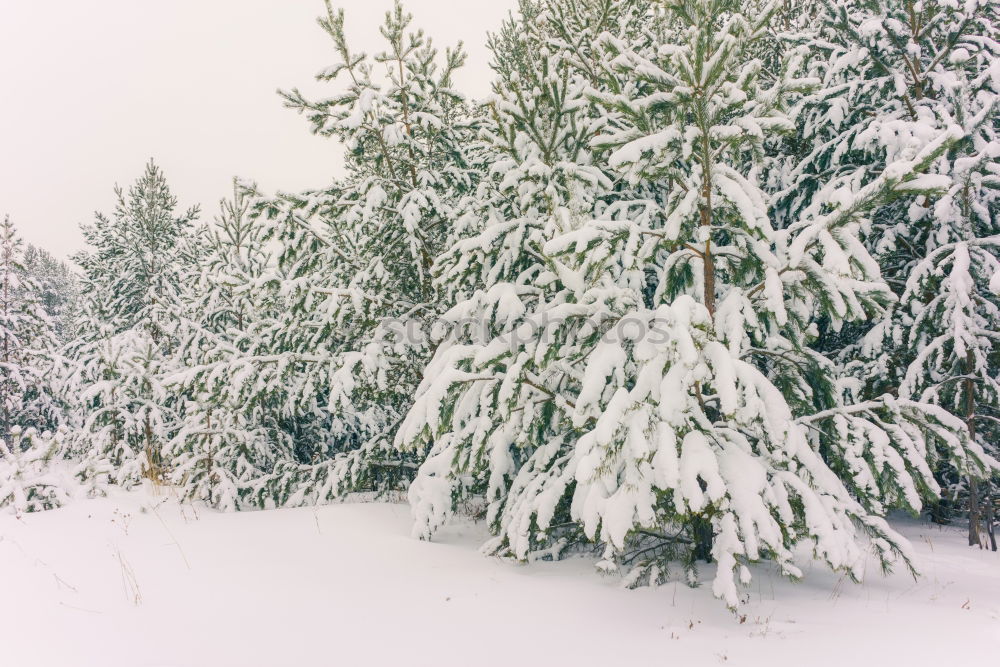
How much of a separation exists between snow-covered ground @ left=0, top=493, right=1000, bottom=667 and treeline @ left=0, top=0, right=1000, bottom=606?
1.14 feet

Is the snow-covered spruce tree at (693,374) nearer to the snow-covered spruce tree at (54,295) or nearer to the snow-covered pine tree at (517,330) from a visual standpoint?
the snow-covered pine tree at (517,330)

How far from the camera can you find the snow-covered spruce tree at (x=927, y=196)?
5438 millimetres

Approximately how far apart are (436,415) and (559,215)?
1.74 meters

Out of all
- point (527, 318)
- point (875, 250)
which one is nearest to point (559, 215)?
point (527, 318)

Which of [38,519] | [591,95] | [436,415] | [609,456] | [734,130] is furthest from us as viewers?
[38,519]

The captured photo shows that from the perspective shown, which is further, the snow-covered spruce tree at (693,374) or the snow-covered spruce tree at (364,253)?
the snow-covered spruce tree at (364,253)

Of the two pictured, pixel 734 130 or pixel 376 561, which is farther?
pixel 376 561

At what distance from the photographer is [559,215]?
4.14 meters

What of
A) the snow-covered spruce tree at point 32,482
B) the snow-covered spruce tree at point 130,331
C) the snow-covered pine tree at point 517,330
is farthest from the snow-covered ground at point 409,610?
the snow-covered spruce tree at point 130,331

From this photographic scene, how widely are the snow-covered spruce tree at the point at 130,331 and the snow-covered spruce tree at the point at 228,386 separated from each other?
2.90 ft

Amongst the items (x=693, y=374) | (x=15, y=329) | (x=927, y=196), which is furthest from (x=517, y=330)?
(x=15, y=329)

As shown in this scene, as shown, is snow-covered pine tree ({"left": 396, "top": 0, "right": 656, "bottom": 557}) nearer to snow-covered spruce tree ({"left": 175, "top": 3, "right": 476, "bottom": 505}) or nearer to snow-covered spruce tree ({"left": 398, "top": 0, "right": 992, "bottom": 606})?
snow-covered spruce tree ({"left": 398, "top": 0, "right": 992, "bottom": 606})

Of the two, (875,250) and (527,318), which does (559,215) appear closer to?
(527,318)

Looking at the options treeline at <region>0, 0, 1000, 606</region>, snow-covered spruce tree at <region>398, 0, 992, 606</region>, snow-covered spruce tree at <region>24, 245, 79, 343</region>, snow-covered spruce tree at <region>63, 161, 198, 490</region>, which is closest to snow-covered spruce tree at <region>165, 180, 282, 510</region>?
treeline at <region>0, 0, 1000, 606</region>
